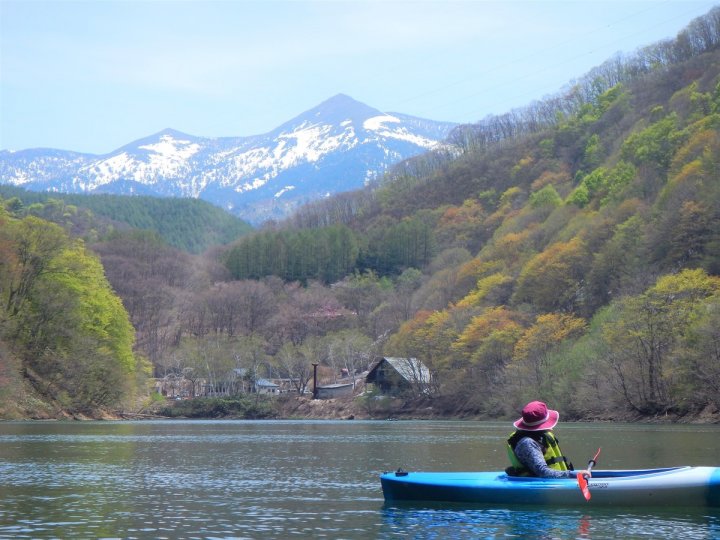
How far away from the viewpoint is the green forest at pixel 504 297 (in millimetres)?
75875

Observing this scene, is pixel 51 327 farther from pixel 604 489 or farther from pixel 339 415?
pixel 604 489

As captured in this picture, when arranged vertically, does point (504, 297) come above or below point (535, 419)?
above

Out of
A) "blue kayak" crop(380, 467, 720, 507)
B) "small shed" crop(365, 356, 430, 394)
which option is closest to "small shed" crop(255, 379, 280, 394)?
"small shed" crop(365, 356, 430, 394)

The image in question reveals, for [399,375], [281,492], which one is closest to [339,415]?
[399,375]

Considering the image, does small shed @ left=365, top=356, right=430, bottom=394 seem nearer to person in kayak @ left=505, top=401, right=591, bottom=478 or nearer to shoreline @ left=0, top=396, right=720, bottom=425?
shoreline @ left=0, top=396, right=720, bottom=425

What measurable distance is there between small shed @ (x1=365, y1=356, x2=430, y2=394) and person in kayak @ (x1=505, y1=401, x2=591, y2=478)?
8410 cm

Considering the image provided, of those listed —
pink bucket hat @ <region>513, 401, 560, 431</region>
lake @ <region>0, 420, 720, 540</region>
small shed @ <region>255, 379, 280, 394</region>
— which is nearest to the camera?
lake @ <region>0, 420, 720, 540</region>

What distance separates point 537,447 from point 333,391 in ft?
339

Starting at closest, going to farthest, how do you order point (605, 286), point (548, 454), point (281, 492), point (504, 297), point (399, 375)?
point (548, 454) → point (281, 492) → point (605, 286) → point (399, 375) → point (504, 297)

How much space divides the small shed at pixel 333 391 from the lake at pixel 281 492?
2852 inches

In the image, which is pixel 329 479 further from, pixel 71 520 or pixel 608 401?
pixel 608 401

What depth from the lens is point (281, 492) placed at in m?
28.5

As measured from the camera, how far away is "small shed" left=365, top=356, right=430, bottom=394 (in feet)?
357

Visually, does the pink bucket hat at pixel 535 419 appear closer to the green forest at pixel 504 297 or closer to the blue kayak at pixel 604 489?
the blue kayak at pixel 604 489
